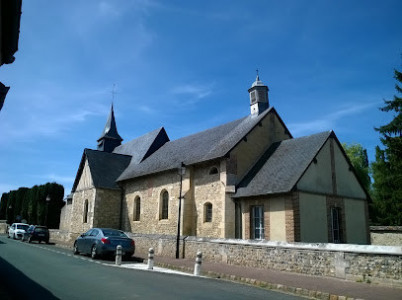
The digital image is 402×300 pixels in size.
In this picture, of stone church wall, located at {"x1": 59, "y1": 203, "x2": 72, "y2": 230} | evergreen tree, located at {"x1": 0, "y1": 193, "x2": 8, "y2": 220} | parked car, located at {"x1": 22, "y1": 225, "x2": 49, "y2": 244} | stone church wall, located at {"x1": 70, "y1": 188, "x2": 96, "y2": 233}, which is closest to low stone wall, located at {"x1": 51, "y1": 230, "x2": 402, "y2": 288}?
stone church wall, located at {"x1": 70, "y1": 188, "x2": 96, "y2": 233}

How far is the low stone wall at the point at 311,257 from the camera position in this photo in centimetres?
890

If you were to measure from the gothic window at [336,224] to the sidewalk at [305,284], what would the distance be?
7026 mm

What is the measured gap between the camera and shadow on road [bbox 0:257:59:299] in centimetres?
676

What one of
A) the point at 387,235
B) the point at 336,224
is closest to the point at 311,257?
the point at 336,224

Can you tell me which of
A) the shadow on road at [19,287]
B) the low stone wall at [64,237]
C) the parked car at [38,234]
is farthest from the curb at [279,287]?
the parked car at [38,234]

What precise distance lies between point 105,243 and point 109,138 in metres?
27.9

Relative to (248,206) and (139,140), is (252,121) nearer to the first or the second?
(248,206)

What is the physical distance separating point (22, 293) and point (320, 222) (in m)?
13.2

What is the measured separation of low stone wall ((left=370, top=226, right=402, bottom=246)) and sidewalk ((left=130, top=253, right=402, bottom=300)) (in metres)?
12.8

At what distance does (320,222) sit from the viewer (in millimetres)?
16109

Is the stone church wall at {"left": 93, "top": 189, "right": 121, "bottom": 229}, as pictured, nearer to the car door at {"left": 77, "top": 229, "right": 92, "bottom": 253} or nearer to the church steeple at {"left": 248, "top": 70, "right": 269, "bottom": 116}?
the car door at {"left": 77, "top": 229, "right": 92, "bottom": 253}

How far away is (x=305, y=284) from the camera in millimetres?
8828

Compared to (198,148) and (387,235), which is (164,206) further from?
(387,235)

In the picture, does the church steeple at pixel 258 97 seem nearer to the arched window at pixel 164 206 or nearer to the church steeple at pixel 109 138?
the arched window at pixel 164 206
